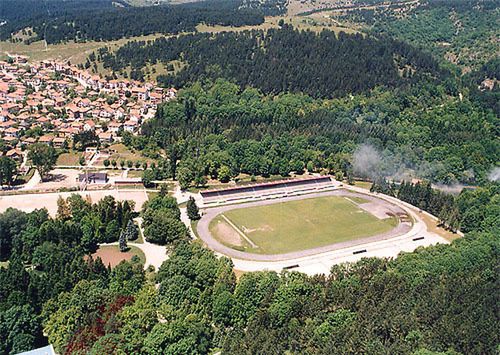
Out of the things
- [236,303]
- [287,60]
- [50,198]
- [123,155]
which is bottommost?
[123,155]

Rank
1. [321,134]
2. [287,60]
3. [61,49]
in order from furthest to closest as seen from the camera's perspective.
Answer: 1. [61,49]
2. [287,60]
3. [321,134]

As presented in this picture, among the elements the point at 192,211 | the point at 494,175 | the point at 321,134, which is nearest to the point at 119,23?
the point at 321,134

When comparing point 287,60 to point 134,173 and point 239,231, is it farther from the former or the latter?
point 239,231

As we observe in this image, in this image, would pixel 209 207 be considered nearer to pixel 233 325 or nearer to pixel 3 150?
pixel 233 325

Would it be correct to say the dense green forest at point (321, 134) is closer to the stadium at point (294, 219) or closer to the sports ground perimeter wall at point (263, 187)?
the sports ground perimeter wall at point (263, 187)

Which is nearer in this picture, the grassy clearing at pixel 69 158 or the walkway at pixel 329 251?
the walkway at pixel 329 251

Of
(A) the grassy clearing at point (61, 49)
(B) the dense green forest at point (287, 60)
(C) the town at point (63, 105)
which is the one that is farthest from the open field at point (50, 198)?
(A) the grassy clearing at point (61, 49)

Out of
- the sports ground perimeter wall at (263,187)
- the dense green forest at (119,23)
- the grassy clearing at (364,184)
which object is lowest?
the grassy clearing at (364,184)
